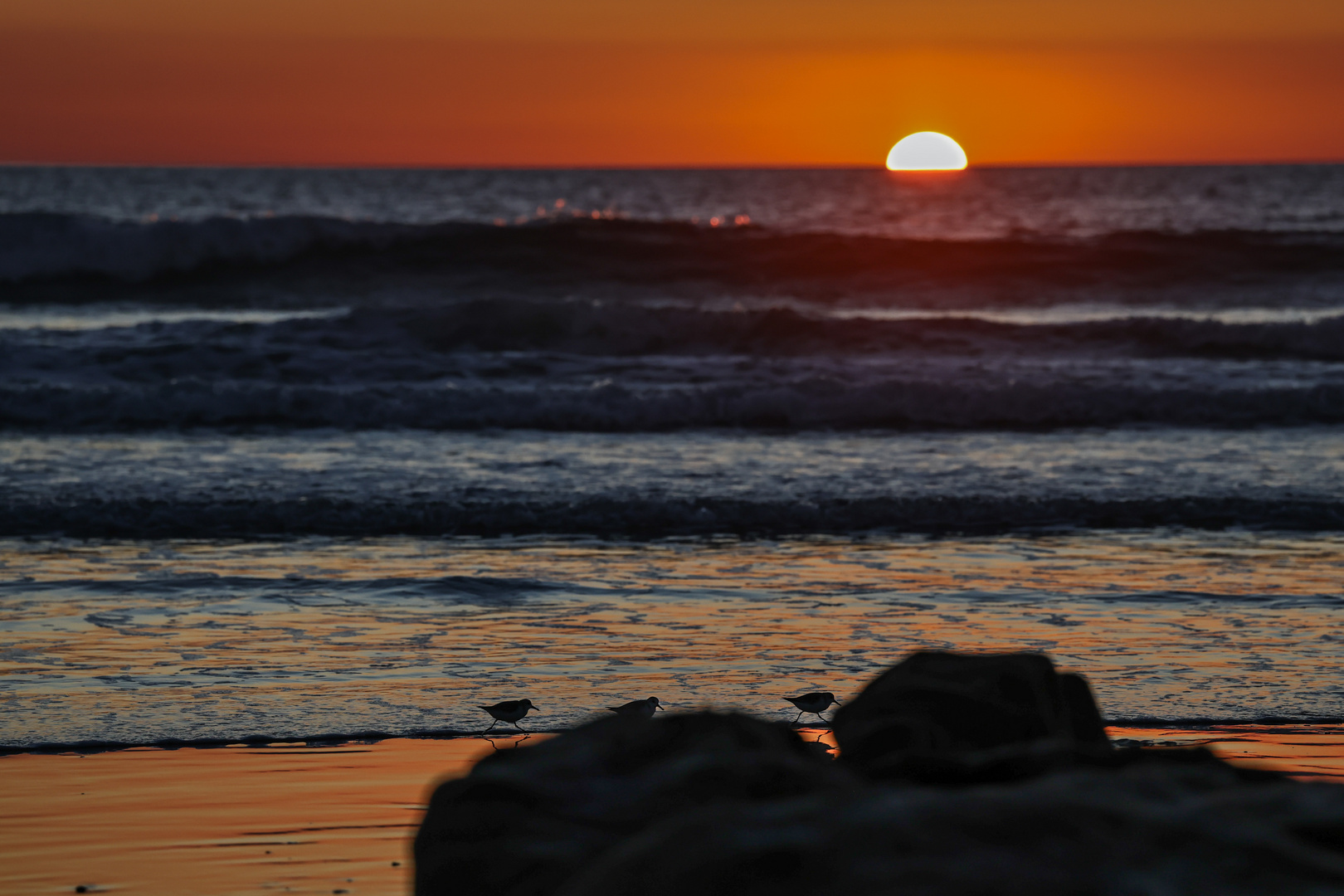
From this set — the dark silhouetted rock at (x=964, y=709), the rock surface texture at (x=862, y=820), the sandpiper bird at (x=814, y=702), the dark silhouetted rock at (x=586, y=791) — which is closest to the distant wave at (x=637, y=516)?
the sandpiper bird at (x=814, y=702)

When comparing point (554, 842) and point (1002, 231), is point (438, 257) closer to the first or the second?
point (1002, 231)

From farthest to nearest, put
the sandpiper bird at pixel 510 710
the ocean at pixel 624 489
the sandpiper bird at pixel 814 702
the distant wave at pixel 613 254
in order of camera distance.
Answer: the distant wave at pixel 613 254
the ocean at pixel 624 489
the sandpiper bird at pixel 510 710
the sandpiper bird at pixel 814 702

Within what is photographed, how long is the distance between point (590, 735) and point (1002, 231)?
131ft

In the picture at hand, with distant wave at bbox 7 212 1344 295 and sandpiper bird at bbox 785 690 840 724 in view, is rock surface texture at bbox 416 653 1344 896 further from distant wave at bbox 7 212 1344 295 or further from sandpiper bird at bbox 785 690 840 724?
distant wave at bbox 7 212 1344 295

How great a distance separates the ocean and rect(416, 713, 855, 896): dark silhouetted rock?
7.86 ft

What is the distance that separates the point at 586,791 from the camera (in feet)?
7.69

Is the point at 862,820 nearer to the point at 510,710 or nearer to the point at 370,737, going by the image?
the point at 510,710

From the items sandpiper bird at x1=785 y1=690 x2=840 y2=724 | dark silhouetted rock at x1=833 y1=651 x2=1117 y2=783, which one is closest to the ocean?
sandpiper bird at x1=785 y1=690 x2=840 y2=724

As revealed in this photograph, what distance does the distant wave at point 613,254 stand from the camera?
26000 millimetres

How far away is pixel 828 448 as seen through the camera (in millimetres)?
11375

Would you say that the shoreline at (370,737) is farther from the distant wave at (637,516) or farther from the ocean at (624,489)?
the distant wave at (637,516)

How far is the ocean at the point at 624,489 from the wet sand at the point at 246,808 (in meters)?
0.19

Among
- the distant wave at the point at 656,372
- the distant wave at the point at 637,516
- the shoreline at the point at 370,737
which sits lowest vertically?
the shoreline at the point at 370,737

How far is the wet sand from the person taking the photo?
11.5 feet
